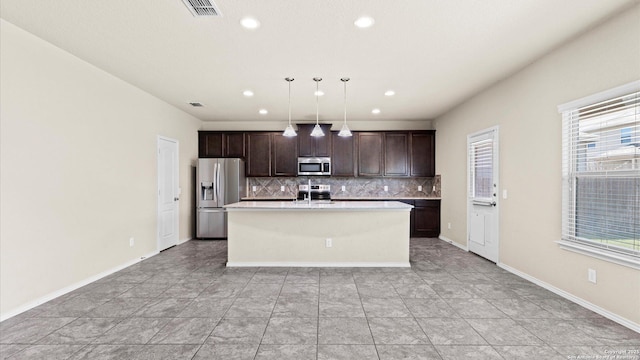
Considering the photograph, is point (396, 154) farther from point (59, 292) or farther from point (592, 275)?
point (59, 292)

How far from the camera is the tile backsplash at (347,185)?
696 centimetres

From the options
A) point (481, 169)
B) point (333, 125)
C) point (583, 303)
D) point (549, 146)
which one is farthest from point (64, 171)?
point (481, 169)

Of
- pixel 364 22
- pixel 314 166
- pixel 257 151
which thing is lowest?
pixel 314 166

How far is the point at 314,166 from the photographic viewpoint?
21.8 feet

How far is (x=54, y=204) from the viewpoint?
3090 mm

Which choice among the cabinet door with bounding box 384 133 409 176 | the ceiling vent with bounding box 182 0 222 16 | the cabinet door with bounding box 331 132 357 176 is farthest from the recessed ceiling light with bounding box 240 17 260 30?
the cabinet door with bounding box 384 133 409 176

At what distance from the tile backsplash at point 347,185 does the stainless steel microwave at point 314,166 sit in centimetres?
33

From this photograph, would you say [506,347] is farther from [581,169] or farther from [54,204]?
[54,204]

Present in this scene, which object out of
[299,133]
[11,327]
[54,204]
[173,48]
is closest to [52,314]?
[11,327]

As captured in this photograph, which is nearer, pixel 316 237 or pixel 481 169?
pixel 316 237

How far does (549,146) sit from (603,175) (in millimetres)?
675

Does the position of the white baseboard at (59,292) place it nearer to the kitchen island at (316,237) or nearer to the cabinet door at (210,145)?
the kitchen island at (316,237)

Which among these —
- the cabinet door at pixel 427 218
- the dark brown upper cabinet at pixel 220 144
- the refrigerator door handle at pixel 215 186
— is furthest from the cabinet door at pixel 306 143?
the cabinet door at pixel 427 218

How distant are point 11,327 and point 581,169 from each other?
5564mm
